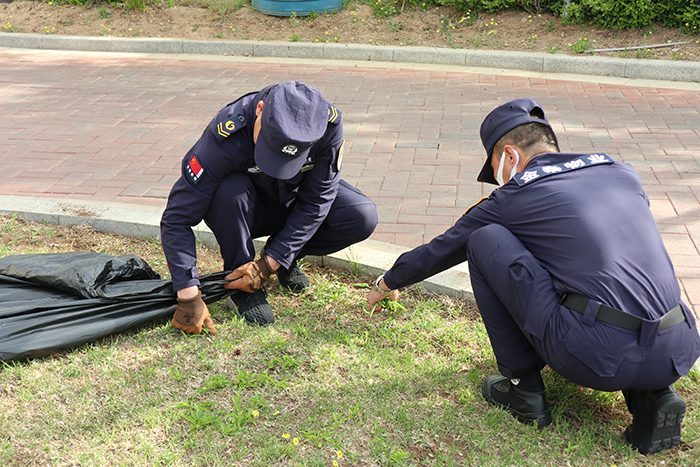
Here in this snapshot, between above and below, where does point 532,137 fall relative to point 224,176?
above

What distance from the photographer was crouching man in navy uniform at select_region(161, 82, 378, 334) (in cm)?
233

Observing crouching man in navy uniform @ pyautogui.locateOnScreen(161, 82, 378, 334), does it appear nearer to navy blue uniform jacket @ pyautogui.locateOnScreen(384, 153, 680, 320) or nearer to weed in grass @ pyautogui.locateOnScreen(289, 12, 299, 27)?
navy blue uniform jacket @ pyautogui.locateOnScreen(384, 153, 680, 320)

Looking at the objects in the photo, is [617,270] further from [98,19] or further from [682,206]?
[98,19]

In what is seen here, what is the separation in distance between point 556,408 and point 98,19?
939cm

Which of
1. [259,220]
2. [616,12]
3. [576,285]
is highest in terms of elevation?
[616,12]

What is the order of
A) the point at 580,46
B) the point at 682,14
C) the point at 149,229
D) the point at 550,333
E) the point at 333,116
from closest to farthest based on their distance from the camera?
the point at 550,333, the point at 333,116, the point at 149,229, the point at 580,46, the point at 682,14

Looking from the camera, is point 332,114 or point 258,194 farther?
point 258,194

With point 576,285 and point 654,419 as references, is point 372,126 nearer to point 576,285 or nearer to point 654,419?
point 576,285

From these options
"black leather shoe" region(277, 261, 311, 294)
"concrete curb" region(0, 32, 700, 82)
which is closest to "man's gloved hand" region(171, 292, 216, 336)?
"black leather shoe" region(277, 261, 311, 294)

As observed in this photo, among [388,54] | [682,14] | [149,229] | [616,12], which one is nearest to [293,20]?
[388,54]

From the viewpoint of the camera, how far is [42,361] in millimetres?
2410

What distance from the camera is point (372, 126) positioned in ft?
17.7

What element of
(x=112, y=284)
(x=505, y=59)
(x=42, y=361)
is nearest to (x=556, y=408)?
(x=112, y=284)

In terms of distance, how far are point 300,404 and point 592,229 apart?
1215 millimetres
